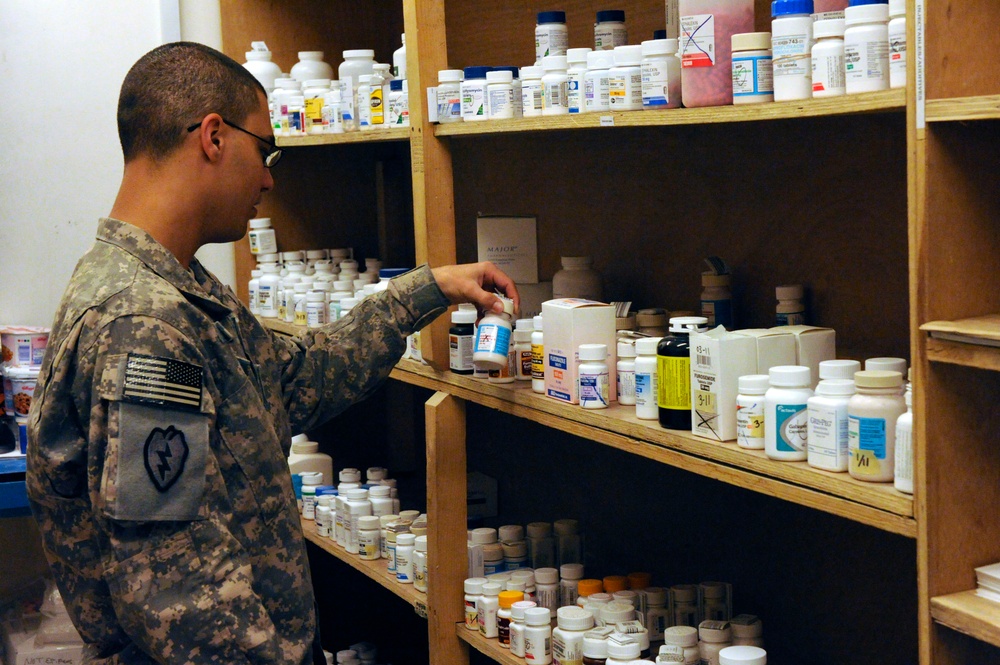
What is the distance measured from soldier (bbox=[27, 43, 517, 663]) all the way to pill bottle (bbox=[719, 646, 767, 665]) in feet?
2.44

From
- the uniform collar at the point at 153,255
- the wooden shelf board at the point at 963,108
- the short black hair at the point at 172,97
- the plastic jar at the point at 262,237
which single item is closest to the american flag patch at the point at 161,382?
the uniform collar at the point at 153,255

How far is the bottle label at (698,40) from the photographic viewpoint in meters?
1.69

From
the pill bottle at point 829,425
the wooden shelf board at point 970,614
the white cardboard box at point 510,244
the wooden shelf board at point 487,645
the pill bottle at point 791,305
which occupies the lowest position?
the wooden shelf board at point 487,645

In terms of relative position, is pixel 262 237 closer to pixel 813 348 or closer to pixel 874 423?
pixel 813 348

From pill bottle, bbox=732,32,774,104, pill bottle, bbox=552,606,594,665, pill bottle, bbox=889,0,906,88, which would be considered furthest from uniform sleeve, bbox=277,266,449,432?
pill bottle, bbox=889,0,906,88

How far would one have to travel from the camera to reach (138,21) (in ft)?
13.1

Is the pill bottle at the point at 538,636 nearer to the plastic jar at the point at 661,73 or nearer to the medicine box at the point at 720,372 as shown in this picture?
the medicine box at the point at 720,372

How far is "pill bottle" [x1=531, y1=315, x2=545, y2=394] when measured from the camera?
7.30 ft

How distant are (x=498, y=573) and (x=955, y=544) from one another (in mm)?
1345

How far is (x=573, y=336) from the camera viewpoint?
6.79ft

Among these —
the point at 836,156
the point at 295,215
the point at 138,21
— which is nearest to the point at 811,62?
the point at 836,156

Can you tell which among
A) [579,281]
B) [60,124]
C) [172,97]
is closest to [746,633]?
[579,281]

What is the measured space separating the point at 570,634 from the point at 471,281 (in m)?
0.78

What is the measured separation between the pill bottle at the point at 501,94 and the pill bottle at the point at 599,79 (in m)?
0.31
